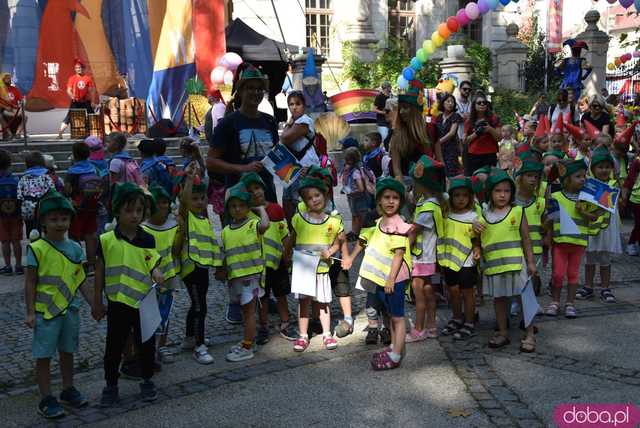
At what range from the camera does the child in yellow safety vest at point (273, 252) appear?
565 cm

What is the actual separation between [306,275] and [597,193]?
9.18 feet

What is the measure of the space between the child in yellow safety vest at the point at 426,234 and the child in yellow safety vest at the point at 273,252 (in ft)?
3.33

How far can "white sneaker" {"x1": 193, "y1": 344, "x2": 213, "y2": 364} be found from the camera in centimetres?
535

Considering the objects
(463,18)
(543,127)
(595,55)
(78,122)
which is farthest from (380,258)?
(595,55)

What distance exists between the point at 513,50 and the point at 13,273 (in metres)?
24.3

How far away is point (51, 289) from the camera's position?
4441 mm

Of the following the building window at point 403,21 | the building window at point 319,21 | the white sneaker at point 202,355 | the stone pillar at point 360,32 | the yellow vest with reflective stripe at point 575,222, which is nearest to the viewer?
the white sneaker at point 202,355

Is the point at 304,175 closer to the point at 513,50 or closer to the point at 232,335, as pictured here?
the point at 232,335

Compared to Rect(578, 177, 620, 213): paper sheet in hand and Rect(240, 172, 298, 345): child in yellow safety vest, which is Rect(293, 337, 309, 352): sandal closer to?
Rect(240, 172, 298, 345): child in yellow safety vest

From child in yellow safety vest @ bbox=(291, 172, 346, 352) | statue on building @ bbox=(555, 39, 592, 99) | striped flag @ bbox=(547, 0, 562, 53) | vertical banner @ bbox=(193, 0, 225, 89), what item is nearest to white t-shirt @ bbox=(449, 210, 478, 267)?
child in yellow safety vest @ bbox=(291, 172, 346, 352)

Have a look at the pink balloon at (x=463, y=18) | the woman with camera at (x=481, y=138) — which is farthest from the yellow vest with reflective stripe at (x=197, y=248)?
the pink balloon at (x=463, y=18)

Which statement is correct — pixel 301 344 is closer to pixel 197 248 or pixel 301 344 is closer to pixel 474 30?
pixel 197 248

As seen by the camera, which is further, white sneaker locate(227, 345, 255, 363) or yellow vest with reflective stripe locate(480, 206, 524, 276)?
yellow vest with reflective stripe locate(480, 206, 524, 276)

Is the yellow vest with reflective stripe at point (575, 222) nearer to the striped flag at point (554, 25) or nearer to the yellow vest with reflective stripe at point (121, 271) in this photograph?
the yellow vest with reflective stripe at point (121, 271)
